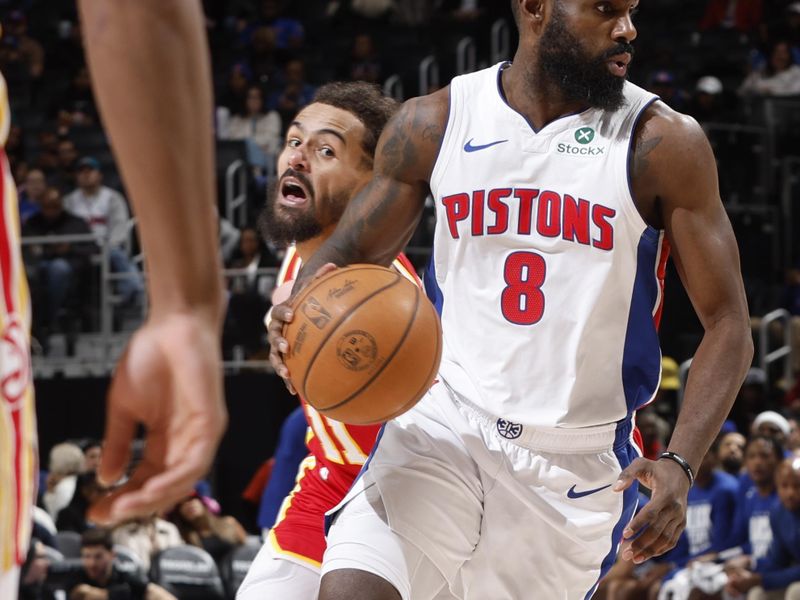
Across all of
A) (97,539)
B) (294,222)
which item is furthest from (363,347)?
(97,539)

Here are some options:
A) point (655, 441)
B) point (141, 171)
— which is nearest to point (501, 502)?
point (141, 171)

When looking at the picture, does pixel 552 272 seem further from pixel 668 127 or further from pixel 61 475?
pixel 61 475

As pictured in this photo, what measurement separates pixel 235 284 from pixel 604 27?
28.9 ft

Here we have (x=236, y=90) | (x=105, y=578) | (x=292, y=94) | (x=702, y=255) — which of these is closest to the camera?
(x=702, y=255)

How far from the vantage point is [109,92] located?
128cm

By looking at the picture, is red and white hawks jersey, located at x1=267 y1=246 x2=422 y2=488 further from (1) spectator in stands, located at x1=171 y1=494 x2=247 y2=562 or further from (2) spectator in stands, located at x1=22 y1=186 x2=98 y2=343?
(2) spectator in stands, located at x1=22 y1=186 x2=98 y2=343

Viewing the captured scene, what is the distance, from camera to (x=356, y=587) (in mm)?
3443

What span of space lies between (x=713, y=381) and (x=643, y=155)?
626 mm

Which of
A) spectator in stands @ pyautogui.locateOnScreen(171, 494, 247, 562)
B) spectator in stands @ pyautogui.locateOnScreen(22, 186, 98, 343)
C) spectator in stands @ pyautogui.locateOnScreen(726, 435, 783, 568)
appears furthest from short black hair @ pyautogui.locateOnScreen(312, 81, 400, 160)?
spectator in stands @ pyautogui.locateOnScreen(22, 186, 98, 343)

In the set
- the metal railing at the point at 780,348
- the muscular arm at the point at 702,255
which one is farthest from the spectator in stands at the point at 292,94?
the muscular arm at the point at 702,255

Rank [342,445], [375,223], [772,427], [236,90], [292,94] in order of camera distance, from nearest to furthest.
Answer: [375,223] < [342,445] < [772,427] < [292,94] < [236,90]

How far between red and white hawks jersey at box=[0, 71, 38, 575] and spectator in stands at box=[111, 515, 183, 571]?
7.66 metres

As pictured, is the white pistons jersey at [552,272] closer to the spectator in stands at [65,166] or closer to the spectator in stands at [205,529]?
the spectator in stands at [205,529]

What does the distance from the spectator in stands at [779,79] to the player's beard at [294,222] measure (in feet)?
37.5
